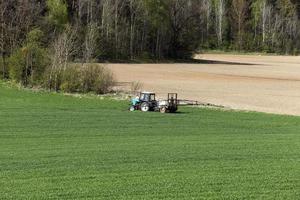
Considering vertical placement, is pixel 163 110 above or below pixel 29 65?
below

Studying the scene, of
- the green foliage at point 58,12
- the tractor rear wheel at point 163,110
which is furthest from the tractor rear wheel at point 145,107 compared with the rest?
the green foliage at point 58,12

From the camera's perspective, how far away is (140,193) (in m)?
12.8

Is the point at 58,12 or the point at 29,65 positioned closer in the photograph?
the point at 29,65

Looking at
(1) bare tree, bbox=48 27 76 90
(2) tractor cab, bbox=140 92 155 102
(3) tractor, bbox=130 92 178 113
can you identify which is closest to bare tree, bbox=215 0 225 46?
(1) bare tree, bbox=48 27 76 90

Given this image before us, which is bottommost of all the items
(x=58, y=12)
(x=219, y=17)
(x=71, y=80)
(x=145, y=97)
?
(x=145, y=97)

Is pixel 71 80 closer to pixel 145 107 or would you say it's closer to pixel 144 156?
pixel 145 107

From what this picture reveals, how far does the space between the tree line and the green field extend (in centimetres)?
1848

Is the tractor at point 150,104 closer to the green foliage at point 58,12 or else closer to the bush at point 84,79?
the bush at point 84,79

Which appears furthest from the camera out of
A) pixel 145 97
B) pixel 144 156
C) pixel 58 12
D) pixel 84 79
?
pixel 58 12

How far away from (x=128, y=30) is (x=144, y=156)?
9877cm

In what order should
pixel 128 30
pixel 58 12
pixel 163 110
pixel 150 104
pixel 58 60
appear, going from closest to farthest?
pixel 163 110, pixel 150 104, pixel 58 60, pixel 58 12, pixel 128 30

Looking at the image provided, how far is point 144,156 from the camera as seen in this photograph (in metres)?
17.8

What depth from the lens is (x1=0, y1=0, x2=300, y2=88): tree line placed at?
51156mm

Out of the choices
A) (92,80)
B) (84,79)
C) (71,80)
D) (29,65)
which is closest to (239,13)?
(29,65)
